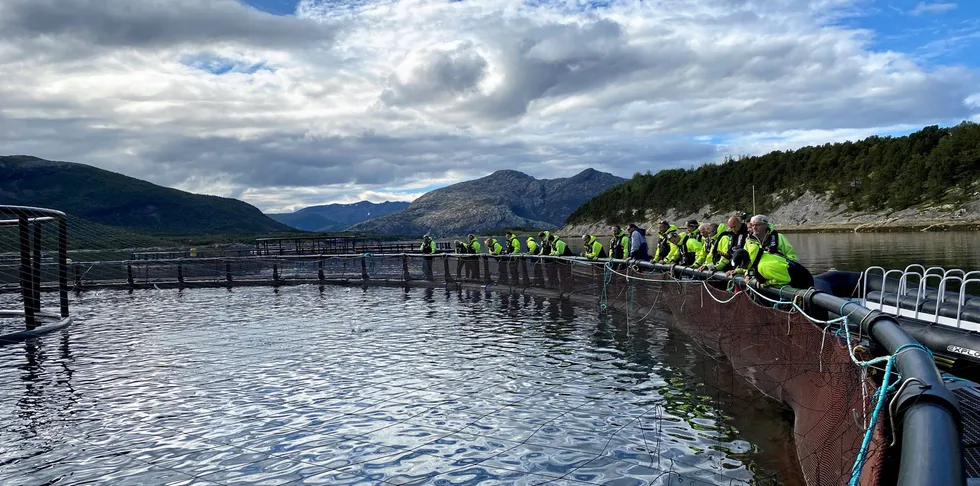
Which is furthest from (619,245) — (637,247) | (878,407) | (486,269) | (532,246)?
(878,407)

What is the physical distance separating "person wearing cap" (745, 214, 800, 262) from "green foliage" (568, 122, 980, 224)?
91299 millimetres

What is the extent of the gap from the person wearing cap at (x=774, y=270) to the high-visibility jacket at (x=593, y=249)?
36.4 feet

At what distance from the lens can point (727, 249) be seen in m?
14.2

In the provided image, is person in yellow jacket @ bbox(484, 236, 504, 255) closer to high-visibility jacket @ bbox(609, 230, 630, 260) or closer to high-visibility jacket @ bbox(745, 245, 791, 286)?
high-visibility jacket @ bbox(609, 230, 630, 260)

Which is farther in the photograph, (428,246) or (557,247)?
(428,246)

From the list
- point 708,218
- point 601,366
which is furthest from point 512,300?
point 708,218

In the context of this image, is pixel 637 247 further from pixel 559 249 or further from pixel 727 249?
pixel 559 249

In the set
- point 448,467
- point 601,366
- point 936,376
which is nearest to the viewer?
point 936,376

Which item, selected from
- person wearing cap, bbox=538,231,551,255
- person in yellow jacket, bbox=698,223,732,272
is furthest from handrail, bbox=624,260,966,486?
person wearing cap, bbox=538,231,551,255

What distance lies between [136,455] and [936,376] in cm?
830

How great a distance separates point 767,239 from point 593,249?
11.6 metres

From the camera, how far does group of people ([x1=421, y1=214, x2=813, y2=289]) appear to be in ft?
34.2

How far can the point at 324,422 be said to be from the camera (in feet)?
30.6

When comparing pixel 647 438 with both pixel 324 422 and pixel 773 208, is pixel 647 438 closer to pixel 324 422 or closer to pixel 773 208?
pixel 324 422
